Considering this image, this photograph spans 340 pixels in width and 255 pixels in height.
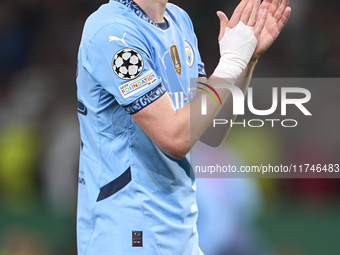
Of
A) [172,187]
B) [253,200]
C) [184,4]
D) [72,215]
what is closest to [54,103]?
[72,215]

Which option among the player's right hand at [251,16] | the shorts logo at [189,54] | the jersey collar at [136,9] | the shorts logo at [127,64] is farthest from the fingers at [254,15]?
the shorts logo at [127,64]

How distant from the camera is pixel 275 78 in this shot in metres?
4.97

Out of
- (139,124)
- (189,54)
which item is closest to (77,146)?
(189,54)

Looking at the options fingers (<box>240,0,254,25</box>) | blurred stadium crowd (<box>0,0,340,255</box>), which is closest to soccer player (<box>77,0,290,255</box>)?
fingers (<box>240,0,254,25</box>)

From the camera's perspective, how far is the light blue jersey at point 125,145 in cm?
140

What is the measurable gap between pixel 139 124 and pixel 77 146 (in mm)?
2902

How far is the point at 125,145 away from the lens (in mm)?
1479

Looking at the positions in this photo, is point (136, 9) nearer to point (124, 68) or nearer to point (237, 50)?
point (124, 68)

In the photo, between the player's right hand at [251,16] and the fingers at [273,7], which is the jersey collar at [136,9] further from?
the fingers at [273,7]

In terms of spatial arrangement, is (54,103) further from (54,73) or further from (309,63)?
(309,63)

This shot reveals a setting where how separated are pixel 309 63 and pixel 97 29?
155 inches

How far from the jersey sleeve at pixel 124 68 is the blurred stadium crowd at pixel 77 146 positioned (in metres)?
2.32

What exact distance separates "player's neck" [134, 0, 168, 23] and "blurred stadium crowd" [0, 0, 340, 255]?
2.26 metres

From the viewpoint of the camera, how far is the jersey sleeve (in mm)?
1390
